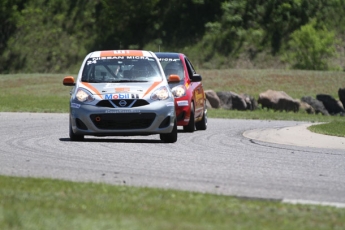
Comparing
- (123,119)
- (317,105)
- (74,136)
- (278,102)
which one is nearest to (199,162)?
(123,119)

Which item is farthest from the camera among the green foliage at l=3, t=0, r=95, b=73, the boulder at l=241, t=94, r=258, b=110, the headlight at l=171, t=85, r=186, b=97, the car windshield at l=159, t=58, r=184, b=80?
the green foliage at l=3, t=0, r=95, b=73

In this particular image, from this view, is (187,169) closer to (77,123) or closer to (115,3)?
(77,123)

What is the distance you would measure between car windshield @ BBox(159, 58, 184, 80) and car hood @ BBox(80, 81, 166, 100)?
3571mm

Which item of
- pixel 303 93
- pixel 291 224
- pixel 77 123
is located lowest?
pixel 303 93

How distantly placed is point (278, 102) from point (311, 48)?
133 feet

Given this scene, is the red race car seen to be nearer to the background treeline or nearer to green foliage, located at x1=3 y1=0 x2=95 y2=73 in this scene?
the background treeline

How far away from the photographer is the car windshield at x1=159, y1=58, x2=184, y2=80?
21.4 meters

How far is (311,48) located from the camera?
276 ft

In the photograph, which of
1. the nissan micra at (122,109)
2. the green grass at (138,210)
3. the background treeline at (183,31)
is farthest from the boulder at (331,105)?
the green grass at (138,210)

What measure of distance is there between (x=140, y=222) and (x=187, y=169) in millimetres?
5071

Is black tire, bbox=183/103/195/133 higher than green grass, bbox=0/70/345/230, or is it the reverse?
green grass, bbox=0/70/345/230

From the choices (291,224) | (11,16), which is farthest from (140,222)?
(11,16)

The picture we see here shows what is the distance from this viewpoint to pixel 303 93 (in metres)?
61.0

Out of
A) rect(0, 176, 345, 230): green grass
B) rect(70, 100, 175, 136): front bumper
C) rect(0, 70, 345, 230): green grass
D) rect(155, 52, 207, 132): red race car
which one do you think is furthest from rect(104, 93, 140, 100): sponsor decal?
rect(0, 176, 345, 230): green grass
